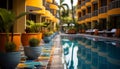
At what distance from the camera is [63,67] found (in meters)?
9.27

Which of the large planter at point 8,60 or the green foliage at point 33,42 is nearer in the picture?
the large planter at point 8,60

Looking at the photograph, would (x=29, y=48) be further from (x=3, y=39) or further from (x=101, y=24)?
(x=101, y=24)

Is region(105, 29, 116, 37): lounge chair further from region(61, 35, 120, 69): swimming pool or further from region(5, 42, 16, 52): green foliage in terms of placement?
region(5, 42, 16, 52): green foliage

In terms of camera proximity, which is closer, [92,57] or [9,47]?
[9,47]

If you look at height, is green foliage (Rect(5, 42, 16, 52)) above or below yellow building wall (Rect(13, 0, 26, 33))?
below

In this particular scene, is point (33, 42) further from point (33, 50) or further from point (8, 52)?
point (8, 52)

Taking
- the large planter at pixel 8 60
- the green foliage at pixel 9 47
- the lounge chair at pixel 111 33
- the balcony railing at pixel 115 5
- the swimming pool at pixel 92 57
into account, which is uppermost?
the balcony railing at pixel 115 5

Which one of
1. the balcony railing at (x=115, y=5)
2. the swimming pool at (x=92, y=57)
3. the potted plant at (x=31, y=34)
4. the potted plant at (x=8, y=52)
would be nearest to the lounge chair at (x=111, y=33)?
the balcony railing at (x=115, y=5)

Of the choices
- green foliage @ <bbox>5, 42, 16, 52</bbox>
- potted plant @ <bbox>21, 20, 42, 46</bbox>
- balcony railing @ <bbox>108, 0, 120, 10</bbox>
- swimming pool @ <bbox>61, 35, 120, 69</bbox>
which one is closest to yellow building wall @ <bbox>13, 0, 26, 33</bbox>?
swimming pool @ <bbox>61, 35, 120, 69</bbox>

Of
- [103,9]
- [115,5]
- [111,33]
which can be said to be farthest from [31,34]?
[103,9]

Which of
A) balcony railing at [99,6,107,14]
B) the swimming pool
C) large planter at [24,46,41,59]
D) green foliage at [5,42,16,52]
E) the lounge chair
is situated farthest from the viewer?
balcony railing at [99,6,107,14]

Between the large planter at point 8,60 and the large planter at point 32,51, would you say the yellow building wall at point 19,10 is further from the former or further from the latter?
the large planter at point 8,60

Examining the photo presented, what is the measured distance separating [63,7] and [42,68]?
6590 cm

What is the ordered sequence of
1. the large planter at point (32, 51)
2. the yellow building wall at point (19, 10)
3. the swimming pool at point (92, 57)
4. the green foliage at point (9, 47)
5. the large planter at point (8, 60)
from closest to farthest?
the large planter at point (8, 60) < the green foliage at point (9, 47) < the large planter at point (32, 51) < the swimming pool at point (92, 57) < the yellow building wall at point (19, 10)
